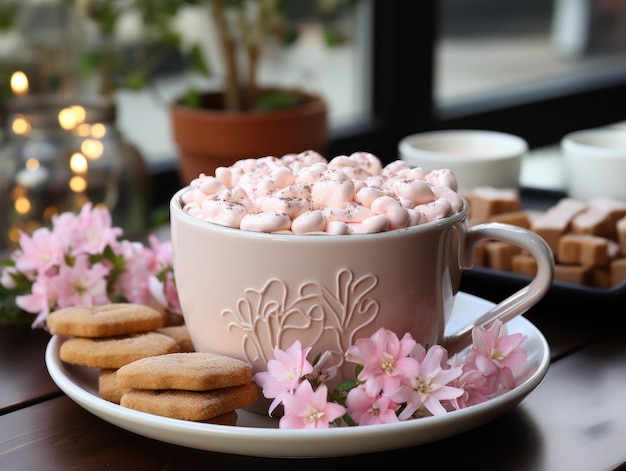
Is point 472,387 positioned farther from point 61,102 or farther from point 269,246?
point 61,102

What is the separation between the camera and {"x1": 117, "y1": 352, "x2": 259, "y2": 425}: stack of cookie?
25.9 inches

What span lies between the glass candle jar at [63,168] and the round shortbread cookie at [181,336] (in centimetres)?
84

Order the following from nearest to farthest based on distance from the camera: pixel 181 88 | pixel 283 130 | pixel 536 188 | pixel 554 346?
1. pixel 554 346
2. pixel 536 188
3. pixel 283 130
4. pixel 181 88

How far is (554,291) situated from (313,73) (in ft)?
5.76

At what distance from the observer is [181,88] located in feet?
7.88

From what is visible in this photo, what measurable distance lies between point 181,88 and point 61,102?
818 millimetres

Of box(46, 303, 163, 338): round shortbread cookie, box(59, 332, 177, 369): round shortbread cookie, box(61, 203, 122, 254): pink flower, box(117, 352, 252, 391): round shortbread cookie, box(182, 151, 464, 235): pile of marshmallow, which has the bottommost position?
box(59, 332, 177, 369): round shortbread cookie

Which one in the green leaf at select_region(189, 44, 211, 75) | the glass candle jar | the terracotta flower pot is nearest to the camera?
the glass candle jar

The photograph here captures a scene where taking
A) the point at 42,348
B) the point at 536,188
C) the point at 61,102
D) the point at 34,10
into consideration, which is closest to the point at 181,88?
the point at 34,10

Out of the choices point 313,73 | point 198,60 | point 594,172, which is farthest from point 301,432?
point 313,73

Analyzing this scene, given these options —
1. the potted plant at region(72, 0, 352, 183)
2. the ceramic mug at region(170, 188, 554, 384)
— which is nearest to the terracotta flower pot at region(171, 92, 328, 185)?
the potted plant at region(72, 0, 352, 183)

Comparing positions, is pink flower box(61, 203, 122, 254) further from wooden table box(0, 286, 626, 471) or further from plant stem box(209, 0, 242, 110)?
plant stem box(209, 0, 242, 110)

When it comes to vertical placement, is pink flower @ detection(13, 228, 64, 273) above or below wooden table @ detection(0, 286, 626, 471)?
above

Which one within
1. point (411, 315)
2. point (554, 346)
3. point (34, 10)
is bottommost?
point (554, 346)
